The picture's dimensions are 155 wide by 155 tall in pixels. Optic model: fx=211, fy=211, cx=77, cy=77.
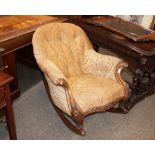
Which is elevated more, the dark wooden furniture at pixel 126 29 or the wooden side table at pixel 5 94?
the dark wooden furniture at pixel 126 29

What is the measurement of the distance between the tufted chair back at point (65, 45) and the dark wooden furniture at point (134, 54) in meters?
0.26

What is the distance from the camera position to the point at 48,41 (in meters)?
2.14

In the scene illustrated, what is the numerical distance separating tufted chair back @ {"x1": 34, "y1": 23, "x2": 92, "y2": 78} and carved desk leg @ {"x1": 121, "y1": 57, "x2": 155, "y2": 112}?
60cm

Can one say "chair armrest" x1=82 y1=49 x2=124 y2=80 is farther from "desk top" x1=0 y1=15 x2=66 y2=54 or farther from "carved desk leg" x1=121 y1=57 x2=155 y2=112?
"desk top" x1=0 y1=15 x2=66 y2=54

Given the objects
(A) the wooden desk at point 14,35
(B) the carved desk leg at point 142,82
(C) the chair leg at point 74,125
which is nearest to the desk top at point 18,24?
(A) the wooden desk at point 14,35

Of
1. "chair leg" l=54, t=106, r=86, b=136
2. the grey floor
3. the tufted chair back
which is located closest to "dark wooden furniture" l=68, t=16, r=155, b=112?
the grey floor

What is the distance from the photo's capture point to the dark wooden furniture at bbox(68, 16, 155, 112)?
7.00ft

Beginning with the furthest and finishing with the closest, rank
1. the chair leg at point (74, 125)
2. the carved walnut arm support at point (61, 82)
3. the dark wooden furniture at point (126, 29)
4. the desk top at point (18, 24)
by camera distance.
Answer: the dark wooden furniture at point (126, 29)
the desk top at point (18, 24)
the chair leg at point (74, 125)
the carved walnut arm support at point (61, 82)

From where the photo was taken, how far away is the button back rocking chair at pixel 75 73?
1.87 metres

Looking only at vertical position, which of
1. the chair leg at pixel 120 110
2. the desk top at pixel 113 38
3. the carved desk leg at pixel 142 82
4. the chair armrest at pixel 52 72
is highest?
the desk top at pixel 113 38

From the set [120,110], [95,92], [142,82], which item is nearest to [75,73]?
[95,92]

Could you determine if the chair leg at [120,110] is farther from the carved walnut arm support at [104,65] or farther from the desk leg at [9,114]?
the desk leg at [9,114]

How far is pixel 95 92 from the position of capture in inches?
76.3
